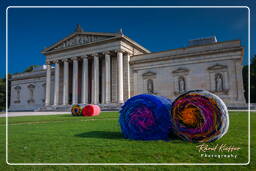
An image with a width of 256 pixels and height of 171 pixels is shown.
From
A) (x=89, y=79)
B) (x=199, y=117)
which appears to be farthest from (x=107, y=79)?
(x=199, y=117)

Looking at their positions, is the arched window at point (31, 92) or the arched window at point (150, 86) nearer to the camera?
the arched window at point (150, 86)

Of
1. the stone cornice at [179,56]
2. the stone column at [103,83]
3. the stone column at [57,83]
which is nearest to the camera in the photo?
the stone cornice at [179,56]

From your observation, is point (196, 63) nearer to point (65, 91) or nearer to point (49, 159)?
point (65, 91)

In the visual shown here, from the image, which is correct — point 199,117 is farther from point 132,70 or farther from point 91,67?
point 91,67

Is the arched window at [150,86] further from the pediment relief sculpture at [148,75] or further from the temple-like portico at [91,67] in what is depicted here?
the temple-like portico at [91,67]

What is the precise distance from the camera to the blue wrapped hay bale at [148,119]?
5.80m

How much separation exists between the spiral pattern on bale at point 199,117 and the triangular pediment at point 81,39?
3115 cm

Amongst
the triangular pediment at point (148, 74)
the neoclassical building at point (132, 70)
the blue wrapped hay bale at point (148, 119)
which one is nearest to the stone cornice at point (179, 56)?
the neoclassical building at point (132, 70)

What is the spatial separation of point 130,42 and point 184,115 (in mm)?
33076

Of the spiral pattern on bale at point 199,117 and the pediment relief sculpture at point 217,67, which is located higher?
the pediment relief sculpture at point 217,67

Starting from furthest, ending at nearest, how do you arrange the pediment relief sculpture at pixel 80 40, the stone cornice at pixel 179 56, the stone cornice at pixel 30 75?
the stone cornice at pixel 30 75 → the pediment relief sculpture at pixel 80 40 → the stone cornice at pixel 179 56

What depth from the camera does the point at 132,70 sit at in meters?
37.3

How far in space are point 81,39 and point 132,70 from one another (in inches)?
505

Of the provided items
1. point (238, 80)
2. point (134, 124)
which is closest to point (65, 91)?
point (238, 80)
